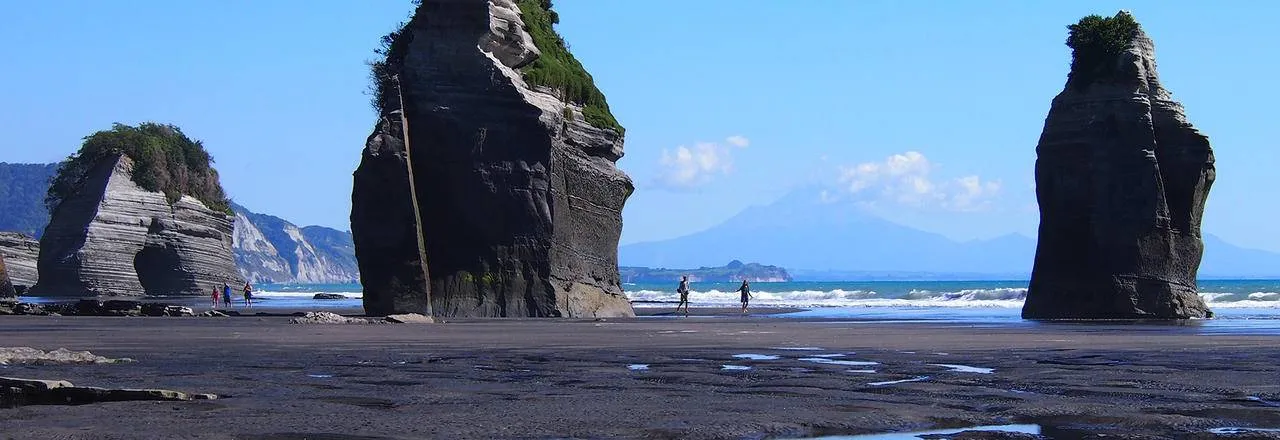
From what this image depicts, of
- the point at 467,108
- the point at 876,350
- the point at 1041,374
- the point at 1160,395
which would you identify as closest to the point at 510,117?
the point at 467,108

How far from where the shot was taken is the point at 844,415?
1155 cm

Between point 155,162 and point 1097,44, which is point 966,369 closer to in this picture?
point 1097,44

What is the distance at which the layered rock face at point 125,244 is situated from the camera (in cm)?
8606

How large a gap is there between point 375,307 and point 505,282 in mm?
3566

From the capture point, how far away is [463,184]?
136 feet

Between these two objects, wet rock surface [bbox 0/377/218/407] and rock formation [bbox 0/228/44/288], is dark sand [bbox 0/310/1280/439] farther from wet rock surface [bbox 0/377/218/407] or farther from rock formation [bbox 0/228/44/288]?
rock formation [bbox 0/228/44/288]

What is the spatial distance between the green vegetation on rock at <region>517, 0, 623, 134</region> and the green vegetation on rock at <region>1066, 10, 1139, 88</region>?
14510mm

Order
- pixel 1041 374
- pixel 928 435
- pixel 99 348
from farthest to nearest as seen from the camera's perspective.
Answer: pixel 99 348 < pixel 1041 374 < pixel 928 435

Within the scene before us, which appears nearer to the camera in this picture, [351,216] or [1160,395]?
[1160,395]

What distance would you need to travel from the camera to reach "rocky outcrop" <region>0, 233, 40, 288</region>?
105938 millimetres

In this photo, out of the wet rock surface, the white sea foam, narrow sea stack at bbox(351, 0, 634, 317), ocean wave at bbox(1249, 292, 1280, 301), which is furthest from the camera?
ocean wave at bbox(1249, 292, 1280, 301)

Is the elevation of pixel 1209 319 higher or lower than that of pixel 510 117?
lower

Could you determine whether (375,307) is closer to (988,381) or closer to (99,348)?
(99,348)

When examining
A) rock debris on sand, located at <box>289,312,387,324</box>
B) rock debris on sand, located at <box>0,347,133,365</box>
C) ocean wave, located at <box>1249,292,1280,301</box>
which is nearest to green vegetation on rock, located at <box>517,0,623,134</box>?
rock debris on sand, located at <box>289,312,387,324</box>
